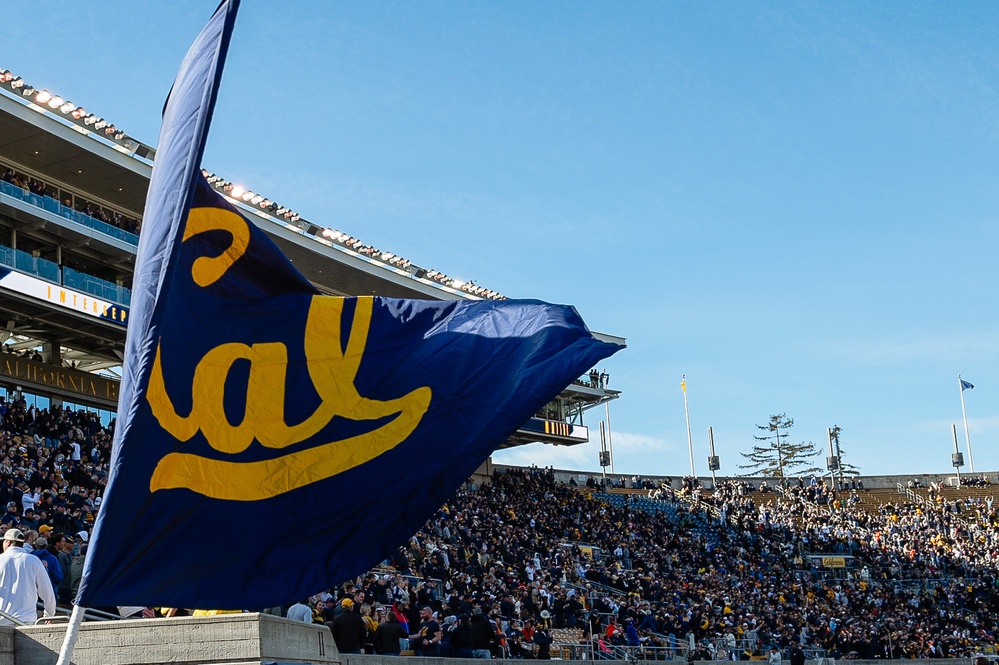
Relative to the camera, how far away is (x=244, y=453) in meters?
8.73

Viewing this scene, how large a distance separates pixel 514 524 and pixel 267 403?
38.3 meters

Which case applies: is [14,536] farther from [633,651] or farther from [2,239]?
[2,239]

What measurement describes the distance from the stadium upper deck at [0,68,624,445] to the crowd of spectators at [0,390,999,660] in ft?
9.84

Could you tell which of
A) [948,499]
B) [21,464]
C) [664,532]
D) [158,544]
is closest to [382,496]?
[158,544]

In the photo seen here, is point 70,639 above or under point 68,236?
under

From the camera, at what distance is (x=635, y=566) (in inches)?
1817

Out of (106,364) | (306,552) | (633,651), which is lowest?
(633,651)

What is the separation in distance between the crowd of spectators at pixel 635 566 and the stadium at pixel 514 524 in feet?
0.35

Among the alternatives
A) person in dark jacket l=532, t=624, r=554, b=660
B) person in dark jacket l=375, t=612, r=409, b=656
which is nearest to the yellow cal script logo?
person in dark jacket l=375, t=612, r=409, b=656

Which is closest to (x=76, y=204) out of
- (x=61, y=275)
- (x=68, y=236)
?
(x=68, y=236)

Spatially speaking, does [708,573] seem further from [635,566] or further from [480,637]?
[480,637]

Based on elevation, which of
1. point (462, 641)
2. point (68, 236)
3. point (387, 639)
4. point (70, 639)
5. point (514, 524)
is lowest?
point (462, 641)

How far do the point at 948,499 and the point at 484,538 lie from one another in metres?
36.3

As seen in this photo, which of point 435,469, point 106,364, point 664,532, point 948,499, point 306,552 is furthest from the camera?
Answer: point 948,499
